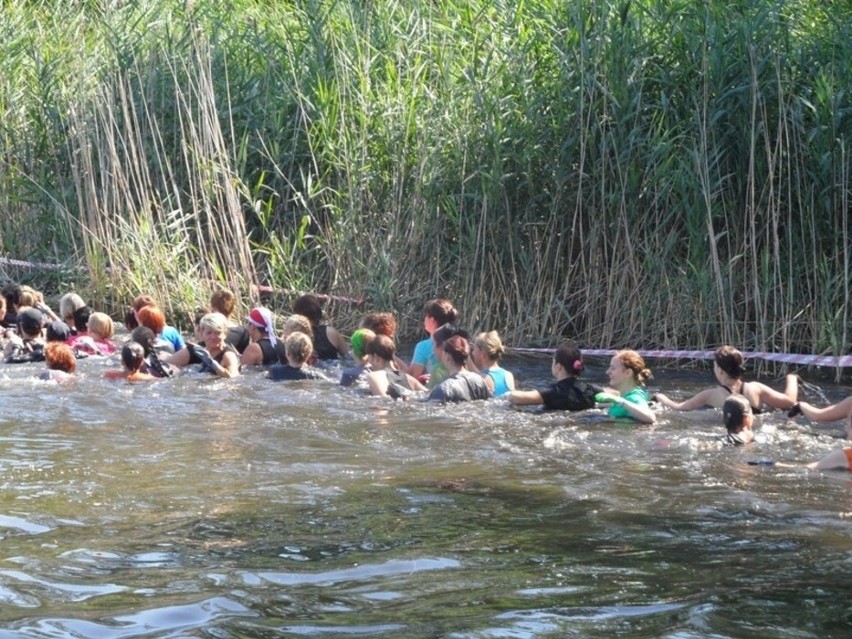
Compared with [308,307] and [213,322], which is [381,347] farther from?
[308,307]

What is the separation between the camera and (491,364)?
10680 millimetres

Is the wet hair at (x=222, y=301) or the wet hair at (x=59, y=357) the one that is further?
the wet hair at (x=222, y=301)

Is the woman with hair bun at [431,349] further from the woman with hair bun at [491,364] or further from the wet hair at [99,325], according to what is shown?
the wet hair at [99,325]

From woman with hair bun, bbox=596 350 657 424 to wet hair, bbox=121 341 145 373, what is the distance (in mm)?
3692

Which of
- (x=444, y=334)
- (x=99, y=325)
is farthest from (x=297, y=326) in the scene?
(x=99, y=325)

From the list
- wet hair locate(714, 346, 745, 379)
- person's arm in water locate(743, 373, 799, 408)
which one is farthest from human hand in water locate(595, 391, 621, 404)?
person's arm in water locate(743, 373, 799, 408)

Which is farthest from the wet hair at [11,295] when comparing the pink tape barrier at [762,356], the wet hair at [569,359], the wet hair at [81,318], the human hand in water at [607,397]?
the human hand in water at [607,397]

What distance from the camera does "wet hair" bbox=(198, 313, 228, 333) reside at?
11.3 m

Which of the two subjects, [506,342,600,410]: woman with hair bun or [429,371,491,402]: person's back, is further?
[429,371,491,402]: person's back

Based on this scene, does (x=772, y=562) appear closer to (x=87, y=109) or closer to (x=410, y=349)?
(x=410, y=349)

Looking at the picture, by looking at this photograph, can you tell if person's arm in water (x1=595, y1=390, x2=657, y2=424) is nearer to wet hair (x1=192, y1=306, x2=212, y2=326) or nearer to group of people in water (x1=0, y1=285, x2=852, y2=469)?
group of people in water (x1=0, y1=285, x2=852, y2=469)

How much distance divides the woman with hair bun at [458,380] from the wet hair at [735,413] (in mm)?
2192

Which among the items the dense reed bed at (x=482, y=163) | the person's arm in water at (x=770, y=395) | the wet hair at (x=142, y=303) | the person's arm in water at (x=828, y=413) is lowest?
the person's arm in water at (x=828, y=413)

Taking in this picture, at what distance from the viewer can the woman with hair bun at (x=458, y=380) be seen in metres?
10.2
